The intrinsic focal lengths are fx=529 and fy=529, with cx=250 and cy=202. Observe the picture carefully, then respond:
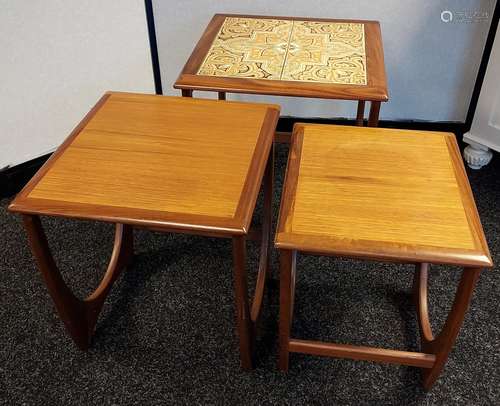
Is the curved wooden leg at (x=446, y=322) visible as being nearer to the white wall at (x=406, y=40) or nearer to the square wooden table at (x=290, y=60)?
the square wooden table at (x=290, y=60)

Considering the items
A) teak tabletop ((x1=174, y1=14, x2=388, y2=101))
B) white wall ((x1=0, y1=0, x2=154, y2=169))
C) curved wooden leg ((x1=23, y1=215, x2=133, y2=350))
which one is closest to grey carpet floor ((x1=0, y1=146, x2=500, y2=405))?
curved wooden leg ((x1=23, y1=215, x2=133, y2=350))

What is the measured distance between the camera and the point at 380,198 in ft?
3.26

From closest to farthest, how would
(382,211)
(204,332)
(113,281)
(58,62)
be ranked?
(382,211)
(204,332)
(113,281)
(58,62)

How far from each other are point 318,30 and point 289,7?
0.25 meters

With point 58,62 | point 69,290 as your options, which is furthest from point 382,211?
point 58,62

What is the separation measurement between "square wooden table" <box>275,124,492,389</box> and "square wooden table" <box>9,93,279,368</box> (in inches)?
3.3

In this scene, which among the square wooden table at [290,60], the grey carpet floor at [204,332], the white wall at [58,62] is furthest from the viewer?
the white wall at [58,62]

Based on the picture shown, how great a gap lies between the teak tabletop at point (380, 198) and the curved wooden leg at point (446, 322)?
0.09 metres

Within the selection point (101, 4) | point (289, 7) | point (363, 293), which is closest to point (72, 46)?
point (101, 4)

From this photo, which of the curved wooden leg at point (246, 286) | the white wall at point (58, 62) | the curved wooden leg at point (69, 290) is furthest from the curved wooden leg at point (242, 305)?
the white wall at point (58, 62)

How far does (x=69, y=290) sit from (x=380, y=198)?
703 millimetres

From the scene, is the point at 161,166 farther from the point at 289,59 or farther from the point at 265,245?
the point at 289,59

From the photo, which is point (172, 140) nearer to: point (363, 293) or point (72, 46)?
point (363, 293)

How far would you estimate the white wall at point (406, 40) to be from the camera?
1.74m
